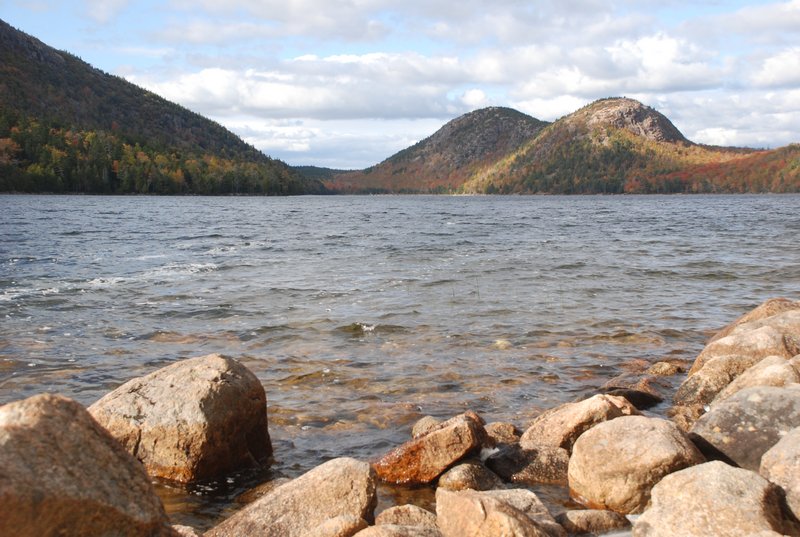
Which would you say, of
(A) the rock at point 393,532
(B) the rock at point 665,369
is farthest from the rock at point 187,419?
(B) the rock at point 665,369

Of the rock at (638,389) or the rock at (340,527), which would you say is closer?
the rock at (340,527)

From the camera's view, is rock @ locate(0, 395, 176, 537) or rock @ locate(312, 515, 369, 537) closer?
rock @ locate(0, 395, 176, 537)

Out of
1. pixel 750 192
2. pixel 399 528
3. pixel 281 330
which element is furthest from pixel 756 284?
pixel 750 192

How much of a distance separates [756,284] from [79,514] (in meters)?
23.9

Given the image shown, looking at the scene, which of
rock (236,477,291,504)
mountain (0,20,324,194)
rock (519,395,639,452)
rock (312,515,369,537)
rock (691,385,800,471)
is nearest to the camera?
rock (312,515,369,537)

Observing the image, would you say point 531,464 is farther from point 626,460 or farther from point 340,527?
point 340,527

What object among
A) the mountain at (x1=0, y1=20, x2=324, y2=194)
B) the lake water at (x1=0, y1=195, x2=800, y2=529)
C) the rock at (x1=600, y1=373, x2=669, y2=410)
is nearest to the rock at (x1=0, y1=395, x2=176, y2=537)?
the lake water at (x1=0, y1=195, x2=800, y2=529)

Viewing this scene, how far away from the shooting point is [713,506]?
5.18m

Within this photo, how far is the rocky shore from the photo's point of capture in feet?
12.3

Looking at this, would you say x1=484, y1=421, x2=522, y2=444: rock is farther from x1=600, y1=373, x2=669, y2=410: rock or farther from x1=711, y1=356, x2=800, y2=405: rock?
x1=711, y1=356, x2=800, y2=405: rock

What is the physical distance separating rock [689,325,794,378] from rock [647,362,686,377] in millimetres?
720

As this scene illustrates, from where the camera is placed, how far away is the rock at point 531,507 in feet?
17.6

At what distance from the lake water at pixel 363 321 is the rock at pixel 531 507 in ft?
4.62

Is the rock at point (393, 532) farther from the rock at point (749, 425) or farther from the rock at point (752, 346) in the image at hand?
the rock at point (752, 346)
